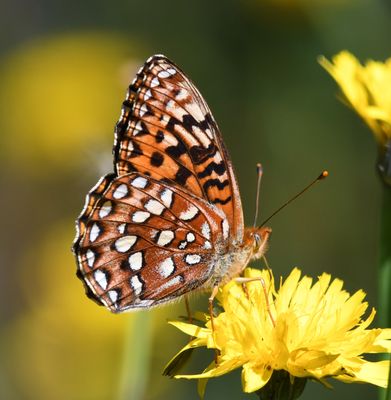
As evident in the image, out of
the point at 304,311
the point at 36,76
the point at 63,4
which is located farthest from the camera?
the point at 63,4

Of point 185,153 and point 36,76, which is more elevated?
point 36,76

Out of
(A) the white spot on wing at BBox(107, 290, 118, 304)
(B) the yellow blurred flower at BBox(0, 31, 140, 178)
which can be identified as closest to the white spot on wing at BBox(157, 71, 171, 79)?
(A) the white spot on wing at BBox(107, 290, 118, 304)

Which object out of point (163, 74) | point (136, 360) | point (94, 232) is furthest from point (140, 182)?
point (136, 360)

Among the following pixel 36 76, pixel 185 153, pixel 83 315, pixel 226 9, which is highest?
pixel 226 9

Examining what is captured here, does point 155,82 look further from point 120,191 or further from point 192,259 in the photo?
point 192,259

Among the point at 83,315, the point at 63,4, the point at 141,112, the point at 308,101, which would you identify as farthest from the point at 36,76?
the point at 141,112

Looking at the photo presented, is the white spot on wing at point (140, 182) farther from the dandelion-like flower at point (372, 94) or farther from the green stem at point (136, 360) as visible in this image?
the dandelion-like flower at point (372, 94)

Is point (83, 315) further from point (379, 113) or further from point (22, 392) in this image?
point (379, 113)
